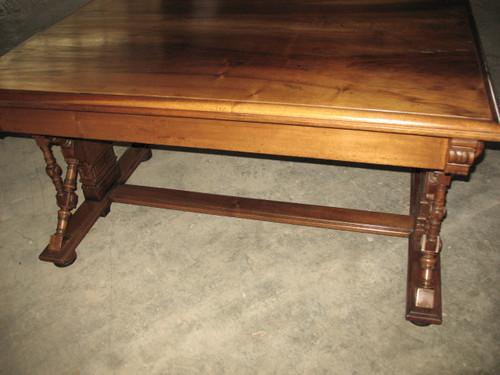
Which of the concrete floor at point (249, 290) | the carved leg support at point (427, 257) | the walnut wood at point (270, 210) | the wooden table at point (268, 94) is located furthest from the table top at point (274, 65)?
the concrete floor at point (249, 290)

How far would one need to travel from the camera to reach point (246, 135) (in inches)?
53.8

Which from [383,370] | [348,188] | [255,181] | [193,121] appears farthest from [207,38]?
[383,370]

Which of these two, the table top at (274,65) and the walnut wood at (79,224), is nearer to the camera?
the table top at (274,65)

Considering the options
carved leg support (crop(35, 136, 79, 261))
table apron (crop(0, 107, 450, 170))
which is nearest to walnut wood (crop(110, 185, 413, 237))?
carved leg support (crop(35, 136, 79, 261))

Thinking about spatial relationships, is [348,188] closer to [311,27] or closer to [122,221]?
[311,27]

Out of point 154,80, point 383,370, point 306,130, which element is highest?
point 154,80

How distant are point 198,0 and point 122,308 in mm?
1465

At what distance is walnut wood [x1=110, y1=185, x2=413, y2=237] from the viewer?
190 centimetres

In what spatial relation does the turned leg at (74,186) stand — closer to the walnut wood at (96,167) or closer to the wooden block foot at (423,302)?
the walnut wood at (96,167)

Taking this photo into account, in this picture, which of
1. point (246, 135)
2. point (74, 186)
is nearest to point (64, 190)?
point (74, 186)

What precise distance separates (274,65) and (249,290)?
914 millimetres

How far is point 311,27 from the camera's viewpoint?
70.2 inches

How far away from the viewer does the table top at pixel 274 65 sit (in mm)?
1240

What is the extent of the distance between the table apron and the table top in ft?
0.24
